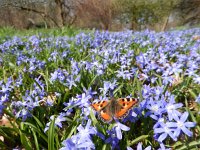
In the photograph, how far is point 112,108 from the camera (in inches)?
59.7

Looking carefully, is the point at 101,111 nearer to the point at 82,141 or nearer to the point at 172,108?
the point at 82,141

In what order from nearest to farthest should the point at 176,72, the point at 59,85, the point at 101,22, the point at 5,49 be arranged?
1. the point at 176,72
2. the point at 59,85
3. the point at 5,49
4. the point at 101,22

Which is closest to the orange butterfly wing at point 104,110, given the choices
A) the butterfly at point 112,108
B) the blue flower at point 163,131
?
the butterfly at point 112,108

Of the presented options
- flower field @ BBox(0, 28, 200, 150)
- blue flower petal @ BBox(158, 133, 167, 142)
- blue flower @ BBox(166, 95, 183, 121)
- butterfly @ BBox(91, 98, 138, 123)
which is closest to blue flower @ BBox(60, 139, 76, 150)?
flower field @ BBox(0, 28, 200, 150)

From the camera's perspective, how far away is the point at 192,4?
1094 inches

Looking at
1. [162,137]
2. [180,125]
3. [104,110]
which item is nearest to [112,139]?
[104,110]

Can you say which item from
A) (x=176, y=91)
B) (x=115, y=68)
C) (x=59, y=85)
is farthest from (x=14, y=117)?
(x=115, y=68)

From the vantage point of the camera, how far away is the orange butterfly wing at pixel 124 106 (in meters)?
1.44

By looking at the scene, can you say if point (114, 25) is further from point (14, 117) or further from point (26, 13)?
point (14, 117)

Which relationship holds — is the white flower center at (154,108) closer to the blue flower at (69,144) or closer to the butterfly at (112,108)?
the butterfly at (112,108)

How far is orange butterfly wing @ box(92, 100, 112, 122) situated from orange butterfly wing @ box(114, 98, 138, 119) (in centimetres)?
4

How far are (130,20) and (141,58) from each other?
19623 millimetres

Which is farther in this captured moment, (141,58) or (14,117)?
(141,58)

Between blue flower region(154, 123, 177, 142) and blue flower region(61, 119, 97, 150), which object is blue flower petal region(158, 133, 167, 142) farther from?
blue flower region(61, 119, 97, 150)
